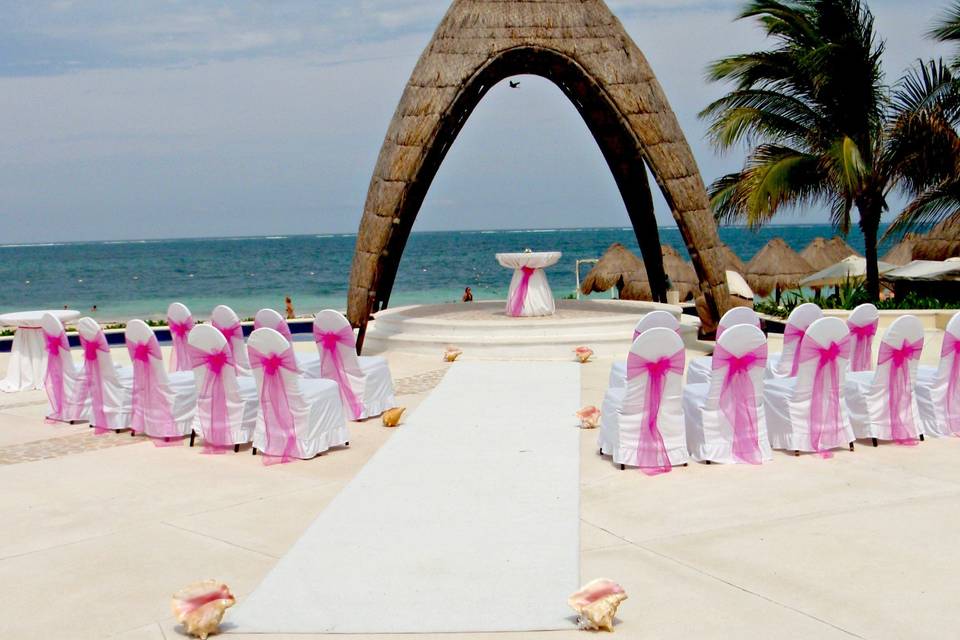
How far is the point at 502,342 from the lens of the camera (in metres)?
13.1

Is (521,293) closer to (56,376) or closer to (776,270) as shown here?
(56,376)

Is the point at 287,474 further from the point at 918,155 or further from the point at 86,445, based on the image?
the point at 918,155

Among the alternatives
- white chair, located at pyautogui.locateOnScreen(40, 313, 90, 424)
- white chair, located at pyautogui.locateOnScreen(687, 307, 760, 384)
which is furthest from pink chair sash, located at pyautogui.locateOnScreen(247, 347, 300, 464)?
white chair, located at pyautogui.locateOnScreen(687, 307, 760, 384)

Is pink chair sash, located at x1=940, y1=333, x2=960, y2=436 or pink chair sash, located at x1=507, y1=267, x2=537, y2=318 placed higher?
pink chair sash, located at x1=507, y1=267, x2=537, y2=318

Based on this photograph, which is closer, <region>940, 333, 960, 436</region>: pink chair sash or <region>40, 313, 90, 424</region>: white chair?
<region>940, 333, 960, 436</region>: pink chair sash

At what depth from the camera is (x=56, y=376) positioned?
963cm

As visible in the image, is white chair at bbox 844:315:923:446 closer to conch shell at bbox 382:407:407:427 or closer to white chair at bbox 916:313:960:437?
white chair at bbox 916:313:960:437

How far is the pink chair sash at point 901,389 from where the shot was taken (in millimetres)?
7684

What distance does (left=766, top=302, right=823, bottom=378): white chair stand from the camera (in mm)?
9188

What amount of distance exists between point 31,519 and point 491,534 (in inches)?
118

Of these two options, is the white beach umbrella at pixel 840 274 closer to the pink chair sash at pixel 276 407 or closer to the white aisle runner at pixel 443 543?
the white aisle runner at pixel 443 543

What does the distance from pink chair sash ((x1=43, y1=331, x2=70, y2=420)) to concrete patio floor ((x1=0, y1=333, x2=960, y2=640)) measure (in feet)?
4.64

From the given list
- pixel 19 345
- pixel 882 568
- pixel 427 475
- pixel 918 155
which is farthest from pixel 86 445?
pixel 918 155

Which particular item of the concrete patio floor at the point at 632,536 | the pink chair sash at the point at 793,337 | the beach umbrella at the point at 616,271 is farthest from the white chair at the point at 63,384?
the beach umbrella at the point at 616,271
